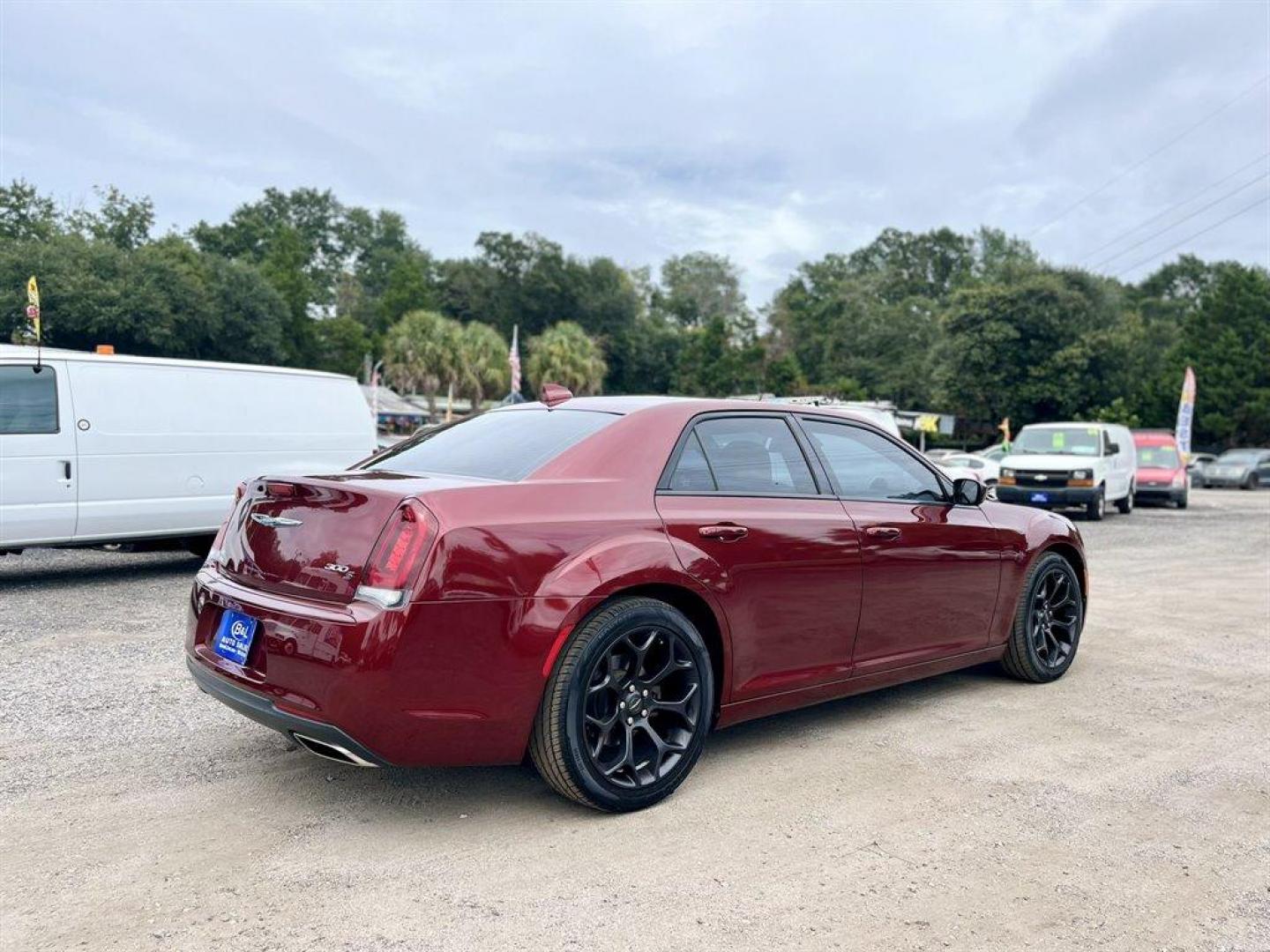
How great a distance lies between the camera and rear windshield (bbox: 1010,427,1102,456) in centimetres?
1725

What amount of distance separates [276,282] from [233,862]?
56356mm

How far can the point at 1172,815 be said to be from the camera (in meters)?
3.61

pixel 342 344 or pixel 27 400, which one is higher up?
pixel 342 344

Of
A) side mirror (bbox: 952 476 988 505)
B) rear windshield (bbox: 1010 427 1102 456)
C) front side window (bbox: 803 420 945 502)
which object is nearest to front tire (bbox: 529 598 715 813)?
front side window (bbox: 803 420 945 502)

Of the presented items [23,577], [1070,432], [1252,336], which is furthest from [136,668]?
[1252,336]

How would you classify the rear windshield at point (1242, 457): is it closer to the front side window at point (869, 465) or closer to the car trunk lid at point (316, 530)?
the front side window at point (869, 465)

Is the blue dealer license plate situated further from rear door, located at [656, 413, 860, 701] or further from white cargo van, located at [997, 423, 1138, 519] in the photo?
white cargo van, located at [997, 423, 1138, 519]

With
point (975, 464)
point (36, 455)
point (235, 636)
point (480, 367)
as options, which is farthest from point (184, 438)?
point (480, 367)

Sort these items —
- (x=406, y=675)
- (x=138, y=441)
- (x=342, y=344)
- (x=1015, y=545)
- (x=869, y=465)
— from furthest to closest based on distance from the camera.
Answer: (x=342, y=344), (x=138, y=441), (x=1015, y=545), (x=869, y=465), (x=406, y=675)

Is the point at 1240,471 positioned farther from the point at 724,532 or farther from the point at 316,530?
the point at 316,530

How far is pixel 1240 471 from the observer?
3312 centimetres

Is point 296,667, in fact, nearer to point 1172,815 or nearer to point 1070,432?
point 1172,815

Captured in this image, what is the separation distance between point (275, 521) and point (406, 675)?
0.86 m

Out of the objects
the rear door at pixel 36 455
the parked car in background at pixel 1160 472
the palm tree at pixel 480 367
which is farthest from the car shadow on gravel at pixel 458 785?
the palm tree at pixel 480 367
